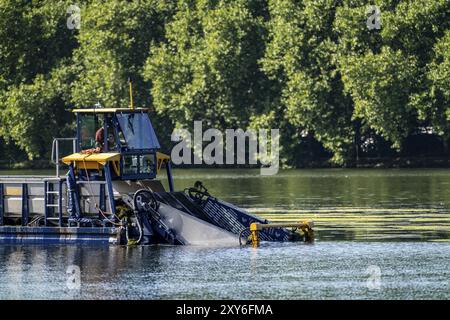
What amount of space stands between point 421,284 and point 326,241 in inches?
427

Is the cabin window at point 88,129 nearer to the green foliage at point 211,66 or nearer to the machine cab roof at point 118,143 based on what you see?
the machine cab roof at point 118,143

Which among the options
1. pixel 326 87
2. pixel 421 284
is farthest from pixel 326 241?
pixel 326 87

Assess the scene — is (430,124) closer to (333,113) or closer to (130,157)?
(333,113)

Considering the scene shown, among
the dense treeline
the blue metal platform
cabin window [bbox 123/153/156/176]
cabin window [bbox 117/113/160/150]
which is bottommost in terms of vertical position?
the blue metal platform

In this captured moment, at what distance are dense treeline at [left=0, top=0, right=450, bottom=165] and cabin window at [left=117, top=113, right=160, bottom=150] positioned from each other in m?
66.7

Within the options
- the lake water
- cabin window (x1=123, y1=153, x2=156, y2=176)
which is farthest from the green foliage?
cabin window (x1=123, y1=153, x2=156, y2=176)

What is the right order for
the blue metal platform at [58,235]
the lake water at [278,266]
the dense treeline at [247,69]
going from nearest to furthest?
1. the lake water at [278,266]
2. the blue metal platform at [58,235]
3. the dense treeline at [247,69]

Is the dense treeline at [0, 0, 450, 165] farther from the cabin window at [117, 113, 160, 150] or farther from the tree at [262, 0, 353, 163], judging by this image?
the cabin window at [117, 113, 160, 150]

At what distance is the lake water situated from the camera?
41.8 meters

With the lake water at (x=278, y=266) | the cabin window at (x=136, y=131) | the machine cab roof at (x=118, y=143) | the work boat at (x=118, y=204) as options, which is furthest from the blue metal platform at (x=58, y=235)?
the cabin window at (x=136, y=131)

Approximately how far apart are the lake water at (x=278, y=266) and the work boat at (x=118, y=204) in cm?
51

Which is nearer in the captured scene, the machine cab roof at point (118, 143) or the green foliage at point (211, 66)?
the machine cab roof at point (118, 143)

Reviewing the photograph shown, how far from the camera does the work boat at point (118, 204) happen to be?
51125 mm

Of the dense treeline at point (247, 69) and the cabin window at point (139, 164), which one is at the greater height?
the dense treeline at point (247, 69)
